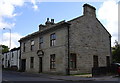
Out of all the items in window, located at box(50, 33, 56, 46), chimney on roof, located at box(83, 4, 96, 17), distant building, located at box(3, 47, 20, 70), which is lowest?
distant building, located at box(3, 47, 20, 70)

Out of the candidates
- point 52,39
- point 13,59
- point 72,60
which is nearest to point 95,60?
point 72,60

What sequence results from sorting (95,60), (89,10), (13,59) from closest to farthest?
(89,10) < (95,60) < (13,59)

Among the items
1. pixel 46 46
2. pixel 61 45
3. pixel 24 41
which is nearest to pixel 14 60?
pixel 24 41

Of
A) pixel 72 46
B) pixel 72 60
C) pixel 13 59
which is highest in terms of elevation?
pixel 72 46

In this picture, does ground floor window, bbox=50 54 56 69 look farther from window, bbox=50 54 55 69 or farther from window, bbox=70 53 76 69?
window, bbox=70 53 76 69

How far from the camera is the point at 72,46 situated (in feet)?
83.8

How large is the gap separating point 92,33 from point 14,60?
2418cm

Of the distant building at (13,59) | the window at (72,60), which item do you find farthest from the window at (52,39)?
the distant building at (13,59)

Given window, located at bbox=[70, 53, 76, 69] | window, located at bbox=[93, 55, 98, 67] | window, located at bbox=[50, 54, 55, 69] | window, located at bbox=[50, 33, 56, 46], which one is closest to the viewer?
window, located at bbox=[70, 53, 76, 69]

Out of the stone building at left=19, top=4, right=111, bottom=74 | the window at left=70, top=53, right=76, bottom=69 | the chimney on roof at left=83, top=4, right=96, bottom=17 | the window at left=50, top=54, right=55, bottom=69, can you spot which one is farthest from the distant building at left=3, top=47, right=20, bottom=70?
the chimney on roof at left=83, top=4, right=96, bottom=17

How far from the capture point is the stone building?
83.2 feet

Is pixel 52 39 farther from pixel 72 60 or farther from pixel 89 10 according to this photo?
pixel 89 10

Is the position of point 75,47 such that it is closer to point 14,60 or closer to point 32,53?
point 32,53

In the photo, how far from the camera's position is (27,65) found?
35.0 m
